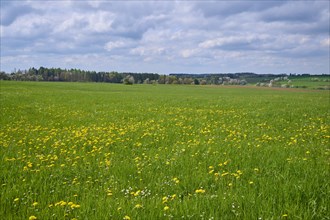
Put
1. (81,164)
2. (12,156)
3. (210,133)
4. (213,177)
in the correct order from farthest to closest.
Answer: (210,133)
(12,156)
(81,164)
(213,177)

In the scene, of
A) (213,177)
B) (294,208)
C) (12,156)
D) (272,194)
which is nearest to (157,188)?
(213,177)

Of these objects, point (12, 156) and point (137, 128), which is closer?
point (12, 156)

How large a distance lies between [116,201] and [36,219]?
1.09 metres

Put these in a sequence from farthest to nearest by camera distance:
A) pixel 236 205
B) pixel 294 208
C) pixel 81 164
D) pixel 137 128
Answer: pixel 137 128 → pixel 81 164 → pixel 236 205 → pixel 294 208

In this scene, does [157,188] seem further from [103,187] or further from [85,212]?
[85,212]

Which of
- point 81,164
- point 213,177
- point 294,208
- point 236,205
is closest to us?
point 294,208

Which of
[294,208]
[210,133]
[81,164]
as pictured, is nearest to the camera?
[294,208]

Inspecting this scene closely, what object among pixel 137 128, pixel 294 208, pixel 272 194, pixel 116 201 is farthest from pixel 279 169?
pixel 137 128

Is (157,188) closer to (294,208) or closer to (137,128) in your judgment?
(294,208)

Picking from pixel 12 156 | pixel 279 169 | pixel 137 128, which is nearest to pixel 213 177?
pixel 279 169

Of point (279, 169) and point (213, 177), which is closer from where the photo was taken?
point (213, 177)

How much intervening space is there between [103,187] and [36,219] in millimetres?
1317

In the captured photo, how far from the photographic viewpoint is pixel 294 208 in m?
3.25

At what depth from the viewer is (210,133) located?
29.0 feet
